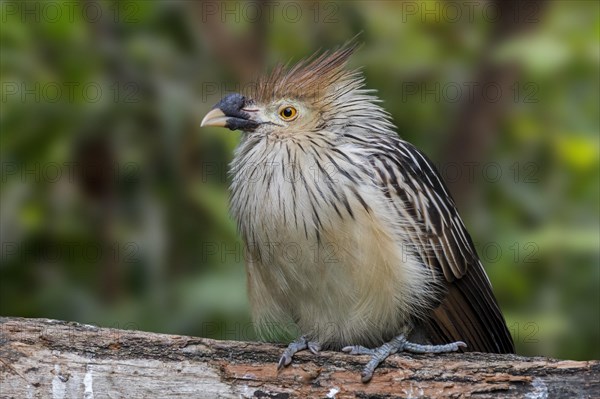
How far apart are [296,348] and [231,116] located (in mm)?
1127

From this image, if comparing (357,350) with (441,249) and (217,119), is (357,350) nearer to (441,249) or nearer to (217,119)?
(441,249)

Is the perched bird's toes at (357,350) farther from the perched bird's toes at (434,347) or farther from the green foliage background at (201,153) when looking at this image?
the green foliage background at (201,153)

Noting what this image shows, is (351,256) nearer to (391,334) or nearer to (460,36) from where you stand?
(391,334)

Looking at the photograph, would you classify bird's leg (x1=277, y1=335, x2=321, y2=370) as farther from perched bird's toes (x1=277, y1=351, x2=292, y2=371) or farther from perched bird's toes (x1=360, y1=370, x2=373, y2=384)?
perched bird's toes (x1=360, y1=370, x2=373, y2=384)

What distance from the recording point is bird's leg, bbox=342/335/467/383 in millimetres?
3706

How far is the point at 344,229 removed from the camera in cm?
385

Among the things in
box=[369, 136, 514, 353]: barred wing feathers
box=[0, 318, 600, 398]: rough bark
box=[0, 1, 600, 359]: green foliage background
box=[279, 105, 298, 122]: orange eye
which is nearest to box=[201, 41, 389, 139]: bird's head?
box=[279, 105, 298, 122]: orange eye

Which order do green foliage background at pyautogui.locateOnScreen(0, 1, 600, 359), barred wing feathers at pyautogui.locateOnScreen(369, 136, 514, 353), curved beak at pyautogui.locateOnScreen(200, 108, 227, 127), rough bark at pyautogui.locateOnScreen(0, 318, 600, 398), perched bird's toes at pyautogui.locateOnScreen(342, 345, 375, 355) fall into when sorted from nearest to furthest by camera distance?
rough bark at pyautogui.locateOnScreen(0, 318, 600, 398) < perched bird's toes at pyautogui.locateOnScreen(342, 345, 375, 355) < barred wing feathers at pyautogui.locateOnScreen(369, 136, 514, 353) < curved beak at pyautogui.locateOnScreen(200, 108, 227, 127) < green foliage background at pyautogui.locateOnScreen(0, 1, 600, 359)

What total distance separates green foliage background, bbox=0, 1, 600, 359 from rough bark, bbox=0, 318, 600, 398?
4.07 ft

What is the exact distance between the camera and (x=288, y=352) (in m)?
3.75

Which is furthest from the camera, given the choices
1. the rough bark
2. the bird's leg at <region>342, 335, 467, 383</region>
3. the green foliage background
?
the green foliage background

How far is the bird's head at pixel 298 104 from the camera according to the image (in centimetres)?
424

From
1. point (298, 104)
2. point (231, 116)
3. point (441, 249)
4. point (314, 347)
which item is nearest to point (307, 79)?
point (298, 104)

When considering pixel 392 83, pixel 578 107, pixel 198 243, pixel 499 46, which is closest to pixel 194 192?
pixel 198 243
